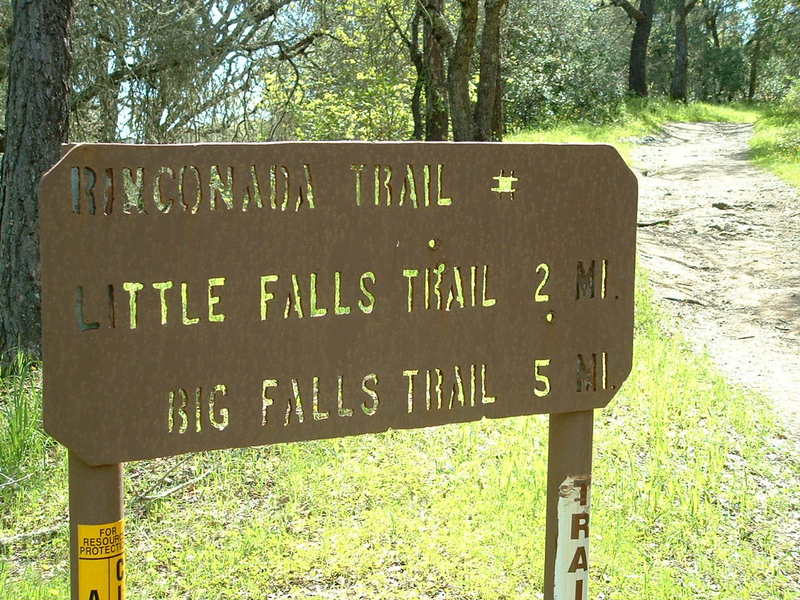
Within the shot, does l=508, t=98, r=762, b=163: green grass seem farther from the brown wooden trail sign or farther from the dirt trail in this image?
the brown wooden trail sign

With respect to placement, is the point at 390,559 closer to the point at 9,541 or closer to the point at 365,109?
the point at 9,541

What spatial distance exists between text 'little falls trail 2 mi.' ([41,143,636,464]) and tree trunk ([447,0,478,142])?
29.9 feet

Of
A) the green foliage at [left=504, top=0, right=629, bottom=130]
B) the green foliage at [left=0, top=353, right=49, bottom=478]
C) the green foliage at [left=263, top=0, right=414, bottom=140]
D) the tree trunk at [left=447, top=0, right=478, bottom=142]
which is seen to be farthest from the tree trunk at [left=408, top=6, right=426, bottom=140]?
the green foliage at [left=0, top=353, right=49, bottom=478]

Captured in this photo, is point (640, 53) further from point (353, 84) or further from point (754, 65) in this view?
point (754, 65)

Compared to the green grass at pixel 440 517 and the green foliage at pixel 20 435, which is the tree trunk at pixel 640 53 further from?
the green foliage at pixel 20 435

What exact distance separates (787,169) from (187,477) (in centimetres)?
1270

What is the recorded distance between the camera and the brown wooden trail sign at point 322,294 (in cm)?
204

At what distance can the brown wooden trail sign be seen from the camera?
2.04 metres

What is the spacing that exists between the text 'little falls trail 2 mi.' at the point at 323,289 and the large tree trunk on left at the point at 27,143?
14.0 feet

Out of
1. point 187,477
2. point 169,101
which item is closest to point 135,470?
point 187,477

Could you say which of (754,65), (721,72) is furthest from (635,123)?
(721,72)

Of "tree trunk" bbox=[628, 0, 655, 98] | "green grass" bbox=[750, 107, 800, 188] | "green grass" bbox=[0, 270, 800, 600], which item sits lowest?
"green grass" bbox=[0, 270, 800, 600]

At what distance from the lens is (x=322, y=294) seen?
226 centimetres

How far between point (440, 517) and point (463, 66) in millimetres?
8591
